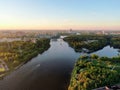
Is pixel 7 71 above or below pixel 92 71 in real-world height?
below

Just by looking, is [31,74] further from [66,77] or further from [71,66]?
[71,66]

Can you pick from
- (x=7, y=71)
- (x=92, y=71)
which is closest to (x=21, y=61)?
(x=7, y=71)

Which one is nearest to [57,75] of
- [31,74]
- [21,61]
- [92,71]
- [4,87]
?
[31,74]

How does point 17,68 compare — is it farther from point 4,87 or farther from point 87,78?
point 87,78

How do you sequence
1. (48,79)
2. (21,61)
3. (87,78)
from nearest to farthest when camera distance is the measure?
(87,78) → (48,79) → (21,61)

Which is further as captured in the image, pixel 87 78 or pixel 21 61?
pixel 21 61

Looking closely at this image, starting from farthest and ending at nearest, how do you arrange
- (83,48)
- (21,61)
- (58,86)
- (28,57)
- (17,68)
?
(83,48), (28,57), (21,61), (17,68), (58,86)

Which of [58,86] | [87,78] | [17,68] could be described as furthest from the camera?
[17,68]

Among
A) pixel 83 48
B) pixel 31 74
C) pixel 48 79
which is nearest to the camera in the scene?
pixel 48 79

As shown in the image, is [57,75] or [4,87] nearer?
[4,87]
